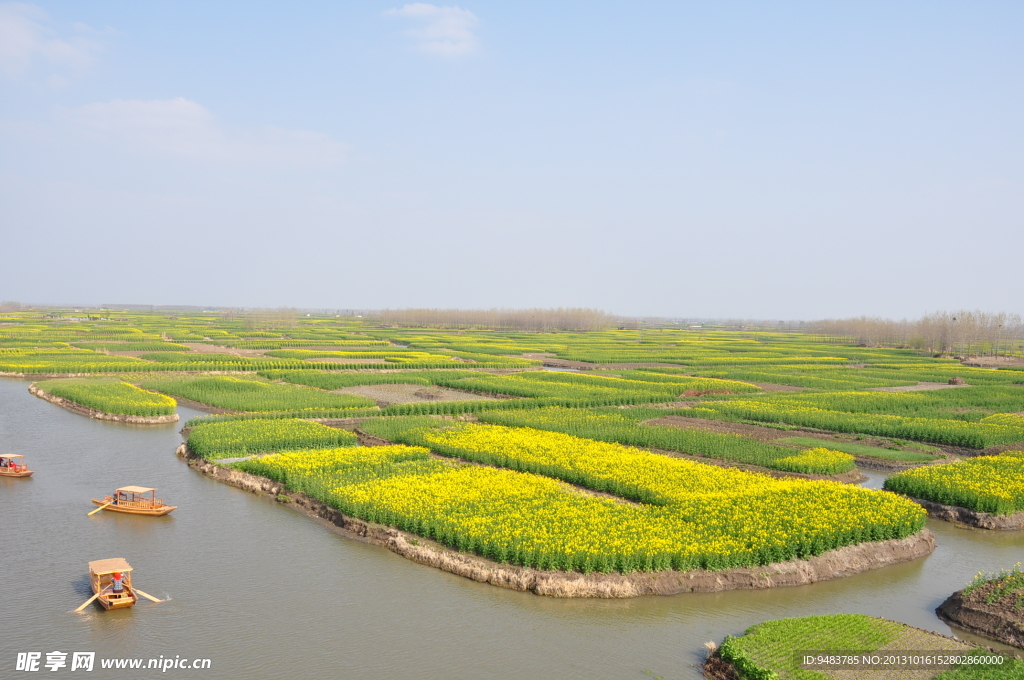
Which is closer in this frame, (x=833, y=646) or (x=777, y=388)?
(x=833, y=646)

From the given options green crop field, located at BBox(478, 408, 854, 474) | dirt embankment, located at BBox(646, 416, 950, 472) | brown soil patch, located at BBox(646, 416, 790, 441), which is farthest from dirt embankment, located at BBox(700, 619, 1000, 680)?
brown soil patch, located at BBox(646, 416, 790, 441)

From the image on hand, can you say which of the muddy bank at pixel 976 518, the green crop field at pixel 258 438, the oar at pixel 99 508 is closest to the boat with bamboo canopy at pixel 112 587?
the oar at pixel 99 508

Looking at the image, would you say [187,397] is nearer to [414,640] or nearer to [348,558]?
[348,558]

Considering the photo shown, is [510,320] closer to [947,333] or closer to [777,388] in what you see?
[947,333]

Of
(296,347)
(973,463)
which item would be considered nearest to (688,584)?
(973,463)

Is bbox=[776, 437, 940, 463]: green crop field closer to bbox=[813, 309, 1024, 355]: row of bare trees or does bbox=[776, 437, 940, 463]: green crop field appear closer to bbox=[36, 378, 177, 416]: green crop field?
bbox=[36, 378, 177, 416]: green crop field

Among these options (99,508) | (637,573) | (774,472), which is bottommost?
(99,508)

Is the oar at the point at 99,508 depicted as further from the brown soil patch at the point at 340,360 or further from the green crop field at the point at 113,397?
the brown soil patch at the point at 340,360

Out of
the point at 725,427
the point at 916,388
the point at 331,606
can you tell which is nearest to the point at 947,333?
the point at 916,388
